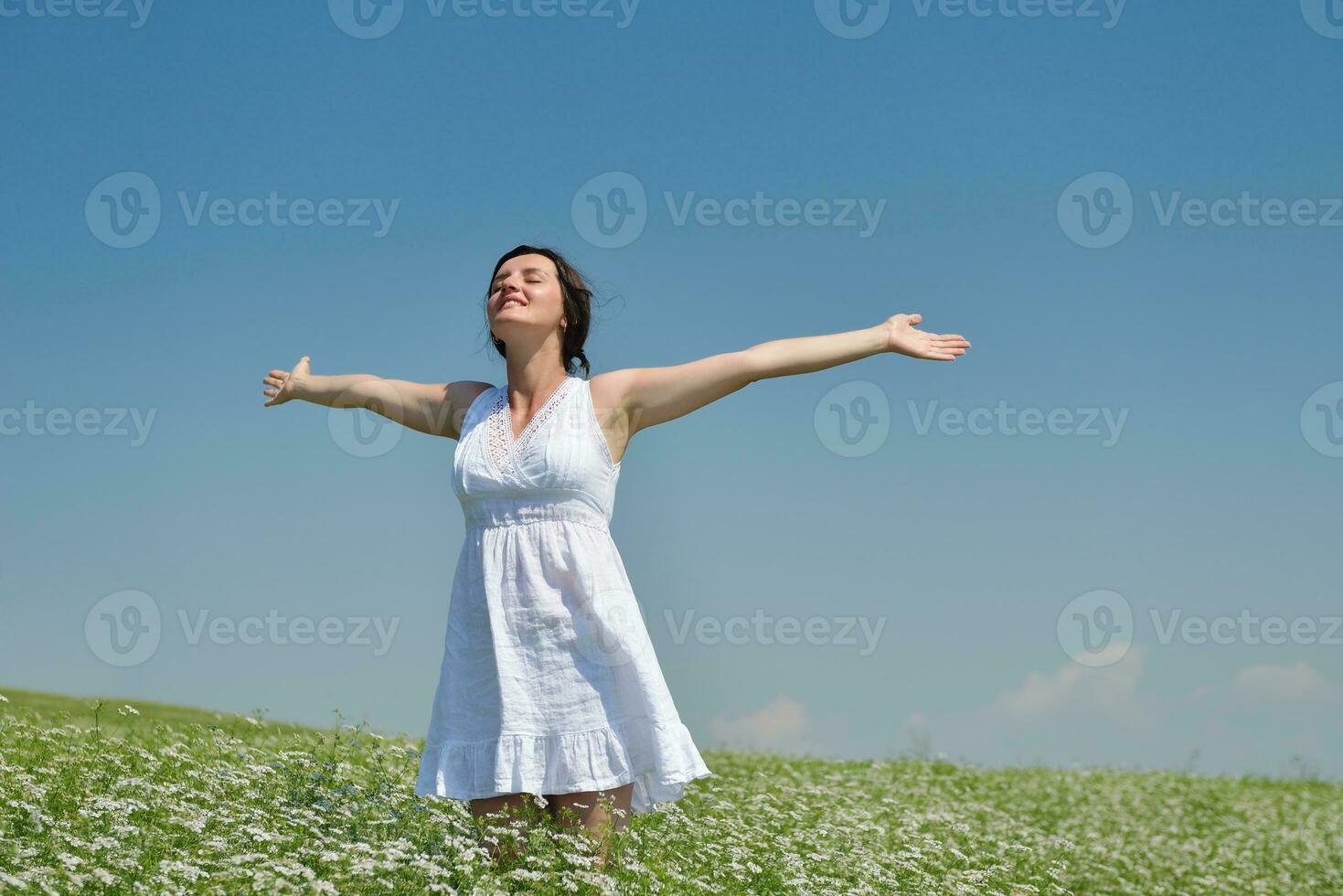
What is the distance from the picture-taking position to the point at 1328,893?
397 inches

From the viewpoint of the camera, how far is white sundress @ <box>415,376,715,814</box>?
17.5ft

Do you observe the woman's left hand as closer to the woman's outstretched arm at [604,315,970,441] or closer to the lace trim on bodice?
the woman's outstretched arm at [604,315,970,441]

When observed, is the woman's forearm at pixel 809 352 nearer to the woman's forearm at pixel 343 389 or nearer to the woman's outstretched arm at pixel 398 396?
the woman's outstretched arm at pixel 398 396

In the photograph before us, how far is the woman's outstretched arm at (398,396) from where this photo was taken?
20.6 ft

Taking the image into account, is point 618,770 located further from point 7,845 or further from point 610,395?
point 7,845

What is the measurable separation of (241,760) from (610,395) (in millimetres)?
3826

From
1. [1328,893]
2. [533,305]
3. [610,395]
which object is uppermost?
[533,305]

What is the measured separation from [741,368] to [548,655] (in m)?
1.60

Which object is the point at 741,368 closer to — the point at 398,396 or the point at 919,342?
the point at 919,342

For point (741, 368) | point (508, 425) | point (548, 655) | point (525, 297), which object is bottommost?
point (548, 655)

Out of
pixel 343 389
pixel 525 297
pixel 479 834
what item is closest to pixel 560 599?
pixel 479 834

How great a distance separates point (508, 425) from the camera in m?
5.80

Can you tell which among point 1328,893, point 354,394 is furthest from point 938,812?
point 354,394

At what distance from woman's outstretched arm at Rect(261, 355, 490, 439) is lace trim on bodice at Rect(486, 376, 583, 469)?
0.39 meters
